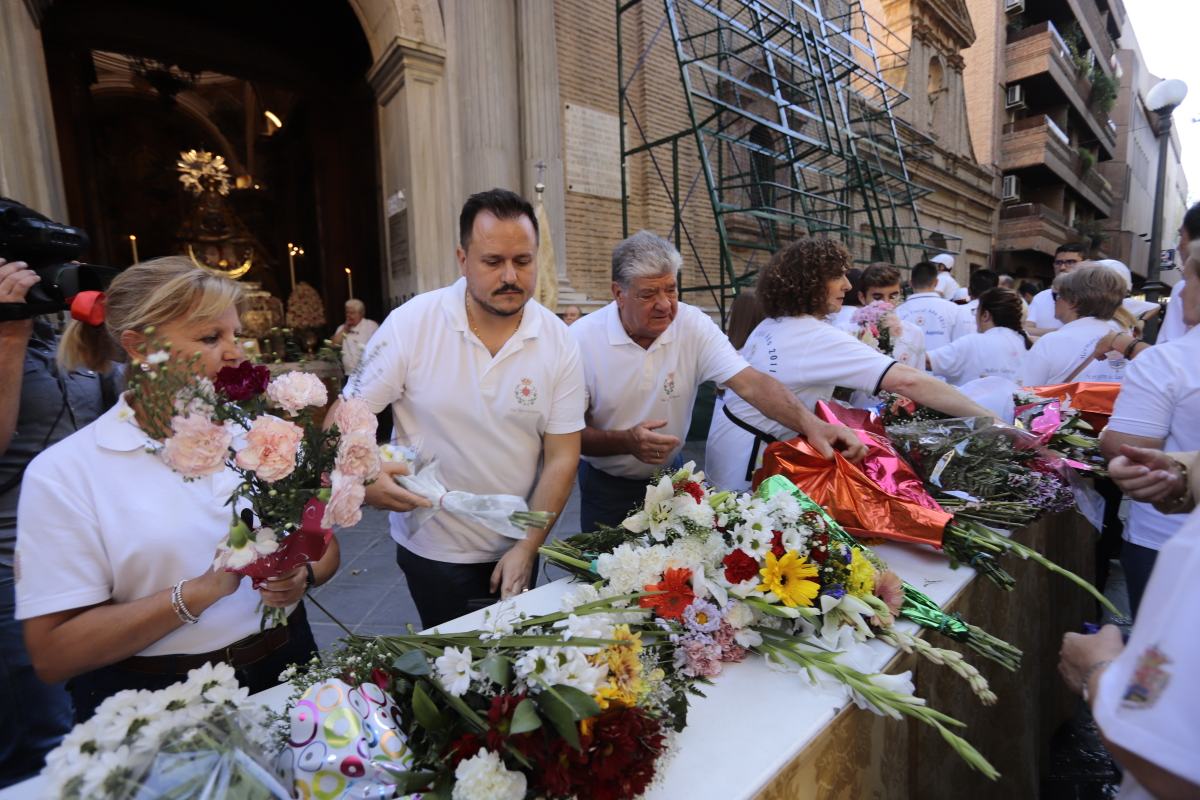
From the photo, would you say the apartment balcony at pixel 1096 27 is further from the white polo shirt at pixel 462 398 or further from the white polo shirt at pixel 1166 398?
the white polo shirt at pixel 462 398

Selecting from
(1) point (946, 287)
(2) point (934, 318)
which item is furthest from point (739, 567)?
(1) point (946, 287)

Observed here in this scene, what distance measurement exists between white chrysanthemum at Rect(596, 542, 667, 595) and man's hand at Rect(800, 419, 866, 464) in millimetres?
930

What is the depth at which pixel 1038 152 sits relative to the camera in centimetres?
2186

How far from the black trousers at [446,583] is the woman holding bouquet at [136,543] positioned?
58cm

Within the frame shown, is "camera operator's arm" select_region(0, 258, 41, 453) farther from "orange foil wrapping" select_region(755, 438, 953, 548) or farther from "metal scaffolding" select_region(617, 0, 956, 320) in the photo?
"metal scaffolding" select_region(617, 0, 956, 320)

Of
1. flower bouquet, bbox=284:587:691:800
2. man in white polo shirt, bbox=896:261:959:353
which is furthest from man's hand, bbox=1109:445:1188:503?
man in white polo shirt, bbox=896:261:959:353

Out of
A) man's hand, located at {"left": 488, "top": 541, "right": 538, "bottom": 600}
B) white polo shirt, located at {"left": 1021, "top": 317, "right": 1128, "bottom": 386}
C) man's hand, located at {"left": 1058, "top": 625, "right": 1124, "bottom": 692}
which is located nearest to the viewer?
man's hand, located at {"left": 1058, "top": 625, "right": 1124, "bottom": 692}

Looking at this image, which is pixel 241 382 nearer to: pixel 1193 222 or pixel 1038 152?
pixel 1193 222

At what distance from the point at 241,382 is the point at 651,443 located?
5.04 ft

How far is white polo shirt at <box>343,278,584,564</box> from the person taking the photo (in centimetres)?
203

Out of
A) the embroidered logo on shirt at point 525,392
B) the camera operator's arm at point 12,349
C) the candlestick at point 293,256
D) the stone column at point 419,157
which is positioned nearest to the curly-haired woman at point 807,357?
the embroidered logo on shirt at point 525,392

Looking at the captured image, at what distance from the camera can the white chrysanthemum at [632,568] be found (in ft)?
4.64

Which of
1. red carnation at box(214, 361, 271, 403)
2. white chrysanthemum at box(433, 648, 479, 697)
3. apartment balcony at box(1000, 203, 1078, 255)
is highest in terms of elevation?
apartment balcony at box(1000, 203, 1078, 255)

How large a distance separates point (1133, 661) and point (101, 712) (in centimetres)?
137
